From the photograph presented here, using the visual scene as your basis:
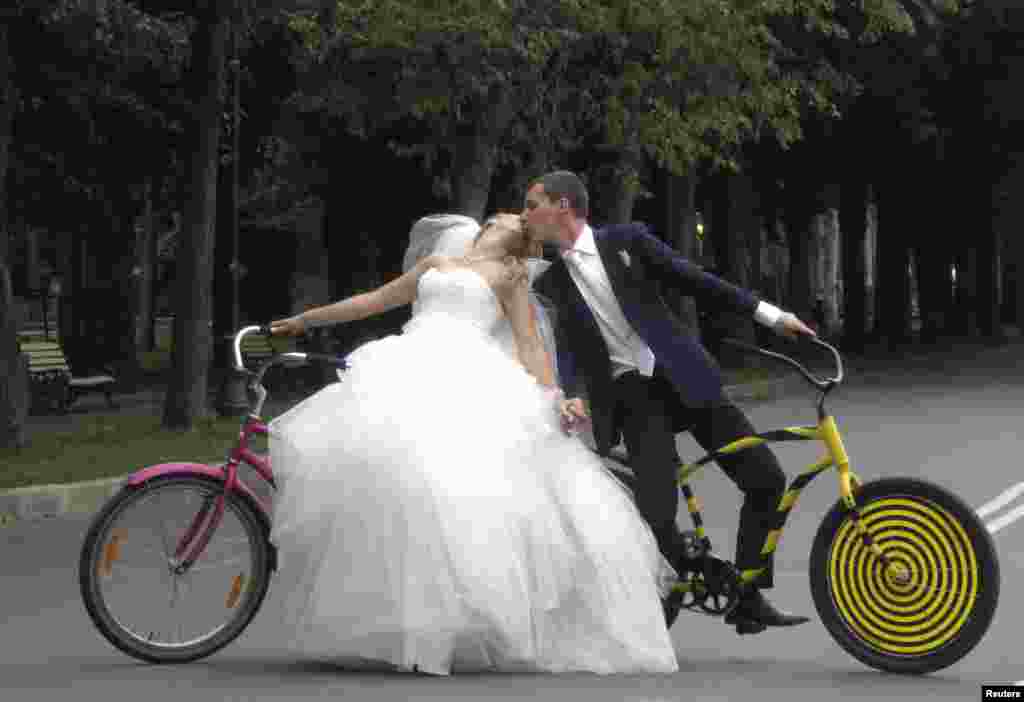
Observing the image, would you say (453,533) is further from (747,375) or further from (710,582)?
(747,375)

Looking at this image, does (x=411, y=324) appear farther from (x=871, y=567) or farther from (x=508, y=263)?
(x=871, y=567)

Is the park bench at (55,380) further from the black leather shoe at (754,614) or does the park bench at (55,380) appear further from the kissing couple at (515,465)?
the black leather shoe at (754,614)

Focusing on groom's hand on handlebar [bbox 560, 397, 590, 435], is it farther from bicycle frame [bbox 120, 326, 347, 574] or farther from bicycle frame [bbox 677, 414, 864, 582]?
bicycle frame [bbox 120, 326, 347, 574]

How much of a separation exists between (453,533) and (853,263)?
45.1 meters

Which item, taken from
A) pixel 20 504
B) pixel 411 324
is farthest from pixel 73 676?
pixel 20 504

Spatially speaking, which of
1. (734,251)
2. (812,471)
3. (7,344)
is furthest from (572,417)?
(734,251)

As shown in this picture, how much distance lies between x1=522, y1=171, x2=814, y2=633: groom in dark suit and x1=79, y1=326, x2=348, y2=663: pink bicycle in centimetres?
91

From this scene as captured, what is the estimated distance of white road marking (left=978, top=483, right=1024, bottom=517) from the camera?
14551mm

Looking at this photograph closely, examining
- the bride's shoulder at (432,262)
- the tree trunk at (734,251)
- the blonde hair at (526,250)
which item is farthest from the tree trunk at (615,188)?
the blonde hair at (526,250)

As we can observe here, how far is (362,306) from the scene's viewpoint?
8.68 metres

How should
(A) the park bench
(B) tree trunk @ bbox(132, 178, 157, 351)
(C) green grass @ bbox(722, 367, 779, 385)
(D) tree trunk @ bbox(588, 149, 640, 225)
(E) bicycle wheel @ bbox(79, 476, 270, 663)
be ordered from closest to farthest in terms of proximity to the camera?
1. (E) bicycle wheel @ bbox(79, 476, 270, 663)
2. (D) tree trunk @ bbox(588, 149, 640, 225)
3. (A) the park bench
4. (C) green grass @ bbox(722, 367, 779, 385)
5. (B) tree trunk @ bbox(132, 178, 157, 351)

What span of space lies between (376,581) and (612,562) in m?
0.84

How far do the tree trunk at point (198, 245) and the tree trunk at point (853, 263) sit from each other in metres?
27.0

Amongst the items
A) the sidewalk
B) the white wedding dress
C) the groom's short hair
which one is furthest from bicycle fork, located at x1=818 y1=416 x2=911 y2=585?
the sidewalk
